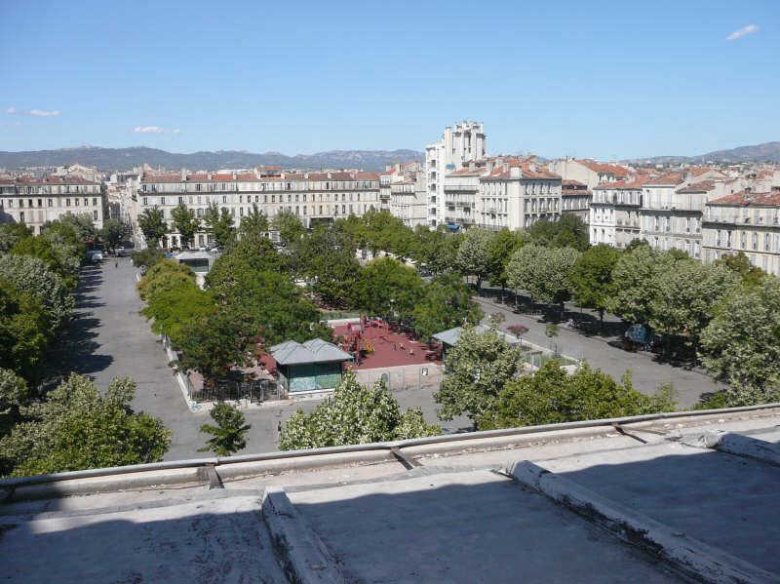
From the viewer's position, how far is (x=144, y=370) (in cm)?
3719

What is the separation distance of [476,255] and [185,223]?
1790 inches

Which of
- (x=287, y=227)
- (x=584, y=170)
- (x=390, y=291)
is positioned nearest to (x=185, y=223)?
(x=287, y=227)

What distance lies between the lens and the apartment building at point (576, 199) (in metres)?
83.4

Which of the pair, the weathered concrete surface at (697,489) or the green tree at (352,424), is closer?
the weathered concrete surface at (697,489)

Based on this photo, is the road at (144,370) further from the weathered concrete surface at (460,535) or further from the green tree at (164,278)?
the weathered concrete surface at (460,535)

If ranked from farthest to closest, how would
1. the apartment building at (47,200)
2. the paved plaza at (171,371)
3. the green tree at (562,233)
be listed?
Result: the apartment building at (47,200)
the green tree at (562,233)
the paved plaza at (171,371)

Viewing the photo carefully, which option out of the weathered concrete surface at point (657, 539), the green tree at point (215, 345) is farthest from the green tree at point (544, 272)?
the weathered concrete surface at point (657, 539)

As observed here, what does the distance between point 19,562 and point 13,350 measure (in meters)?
27.2

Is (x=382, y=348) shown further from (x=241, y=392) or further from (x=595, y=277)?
(x=595, y=277)

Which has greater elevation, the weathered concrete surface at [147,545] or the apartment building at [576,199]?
the apartment building at [576,199]

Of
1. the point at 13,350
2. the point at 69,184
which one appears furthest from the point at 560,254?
the point at 69,184

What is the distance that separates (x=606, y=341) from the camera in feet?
143

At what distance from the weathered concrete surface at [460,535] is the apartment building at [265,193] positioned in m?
98.4

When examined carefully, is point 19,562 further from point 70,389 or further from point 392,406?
point 70,389
